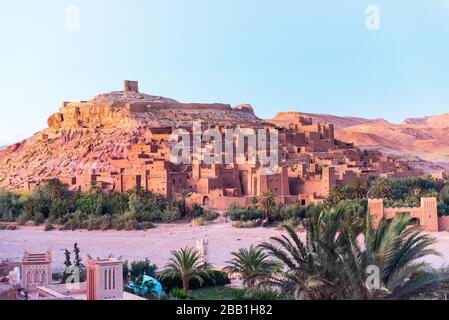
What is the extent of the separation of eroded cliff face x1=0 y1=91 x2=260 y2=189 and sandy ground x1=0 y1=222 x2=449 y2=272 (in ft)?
30.2

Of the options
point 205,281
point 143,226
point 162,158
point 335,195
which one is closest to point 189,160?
point 162,158

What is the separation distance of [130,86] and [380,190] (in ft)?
83.1

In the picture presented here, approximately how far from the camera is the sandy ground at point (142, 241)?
1848 centimetres

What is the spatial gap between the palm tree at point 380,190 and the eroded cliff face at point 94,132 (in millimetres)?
12015

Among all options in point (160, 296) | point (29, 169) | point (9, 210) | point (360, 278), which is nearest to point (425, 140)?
point (29, 169)

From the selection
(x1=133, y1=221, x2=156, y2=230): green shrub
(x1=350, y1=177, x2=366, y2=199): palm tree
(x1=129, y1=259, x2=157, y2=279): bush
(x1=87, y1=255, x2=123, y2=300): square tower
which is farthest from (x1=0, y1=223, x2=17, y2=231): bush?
(x1=87, y1=255, x2=123, y2=300): square tower

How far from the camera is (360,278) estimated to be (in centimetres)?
727

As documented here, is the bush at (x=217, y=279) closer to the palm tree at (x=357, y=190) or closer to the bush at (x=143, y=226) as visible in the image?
the bush at (x=143, y=226)

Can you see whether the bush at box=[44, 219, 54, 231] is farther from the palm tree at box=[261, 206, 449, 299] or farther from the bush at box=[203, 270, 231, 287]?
the palm tree at box=[261, 206, 449, 299]

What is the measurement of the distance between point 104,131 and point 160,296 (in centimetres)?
2718

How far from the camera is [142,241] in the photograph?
69.3ft

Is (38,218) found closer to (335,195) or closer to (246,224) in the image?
(246,224)

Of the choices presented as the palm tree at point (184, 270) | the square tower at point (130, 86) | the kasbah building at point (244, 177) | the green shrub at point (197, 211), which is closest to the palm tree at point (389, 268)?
the palm tree at point (184, 270)
